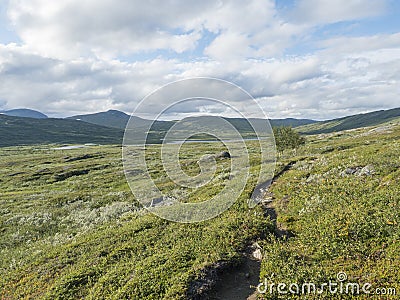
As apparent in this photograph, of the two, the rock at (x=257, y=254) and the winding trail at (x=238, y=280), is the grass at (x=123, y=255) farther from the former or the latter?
the rock at (x=257, y=254)

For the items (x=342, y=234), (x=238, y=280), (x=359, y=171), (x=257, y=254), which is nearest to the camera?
(x=238, y=280)

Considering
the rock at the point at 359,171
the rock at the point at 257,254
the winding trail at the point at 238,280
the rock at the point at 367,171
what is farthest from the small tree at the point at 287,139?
the rock at the point at 257,254

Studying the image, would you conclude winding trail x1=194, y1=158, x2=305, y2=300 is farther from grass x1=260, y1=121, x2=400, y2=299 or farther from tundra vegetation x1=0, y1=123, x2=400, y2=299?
grass x1=260, y1=121, x2=400, y2=299

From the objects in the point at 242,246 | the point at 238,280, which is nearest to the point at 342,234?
the point at 242,246

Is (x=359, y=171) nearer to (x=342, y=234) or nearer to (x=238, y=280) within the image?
(x=342, y=234)

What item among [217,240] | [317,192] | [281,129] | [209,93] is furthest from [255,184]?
[281,129]

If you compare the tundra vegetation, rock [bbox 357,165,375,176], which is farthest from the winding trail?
rock [bbox 357,165,375,176]

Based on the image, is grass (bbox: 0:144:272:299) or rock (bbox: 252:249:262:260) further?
rock (bbox: 252:249:262:260)

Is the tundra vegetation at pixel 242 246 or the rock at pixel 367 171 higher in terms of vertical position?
A: the rock at pixel 367 171

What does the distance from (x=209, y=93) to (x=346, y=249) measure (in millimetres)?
10544

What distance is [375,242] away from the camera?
1338 cm

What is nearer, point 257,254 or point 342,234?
point 342,234

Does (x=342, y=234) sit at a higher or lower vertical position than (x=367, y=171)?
lower

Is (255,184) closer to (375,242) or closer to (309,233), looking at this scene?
(309,233)
